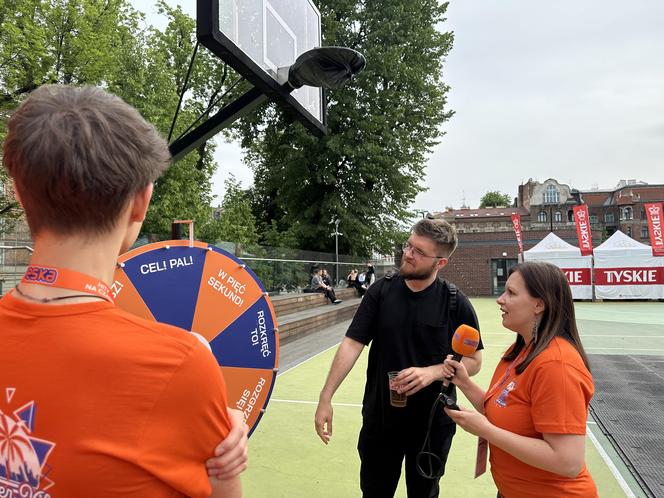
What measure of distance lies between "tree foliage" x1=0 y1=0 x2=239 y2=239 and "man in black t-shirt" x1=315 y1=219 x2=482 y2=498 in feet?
34.7

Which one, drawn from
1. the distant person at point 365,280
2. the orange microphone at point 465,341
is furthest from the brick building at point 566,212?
the orange microphone at point 465,341

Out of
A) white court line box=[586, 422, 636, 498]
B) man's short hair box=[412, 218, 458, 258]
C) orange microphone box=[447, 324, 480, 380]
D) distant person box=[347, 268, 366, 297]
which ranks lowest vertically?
white court line box=[586, 422, 636, 498]

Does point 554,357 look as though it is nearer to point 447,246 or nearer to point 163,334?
point 447,246

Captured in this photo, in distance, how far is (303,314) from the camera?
13.7m

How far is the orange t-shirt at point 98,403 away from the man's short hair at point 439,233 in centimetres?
223

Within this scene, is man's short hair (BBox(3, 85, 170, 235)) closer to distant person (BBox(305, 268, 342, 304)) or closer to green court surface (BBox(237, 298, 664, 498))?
green court surface (BBox(237, 298, 664, 498))

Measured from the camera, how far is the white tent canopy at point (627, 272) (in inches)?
981

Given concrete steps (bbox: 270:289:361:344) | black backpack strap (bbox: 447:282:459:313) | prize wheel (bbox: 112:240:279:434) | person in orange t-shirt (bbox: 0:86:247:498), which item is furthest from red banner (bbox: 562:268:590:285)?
person in orange t-shirt (bbox: 0:86:247:498)

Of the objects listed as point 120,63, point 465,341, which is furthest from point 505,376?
point 120,63

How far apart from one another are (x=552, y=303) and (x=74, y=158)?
6.65ft

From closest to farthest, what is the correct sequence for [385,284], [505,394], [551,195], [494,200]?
[505,394], [385,284], [551,195], [494,200]

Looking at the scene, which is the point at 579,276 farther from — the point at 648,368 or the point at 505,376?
→ the point at 505,376

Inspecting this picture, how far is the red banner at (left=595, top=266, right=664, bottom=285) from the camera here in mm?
24922

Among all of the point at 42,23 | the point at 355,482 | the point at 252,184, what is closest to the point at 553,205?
the point at 252,184
